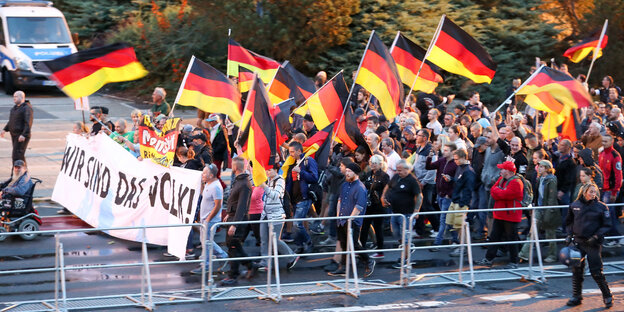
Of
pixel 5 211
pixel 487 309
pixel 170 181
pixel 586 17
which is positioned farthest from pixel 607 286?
pixel 586 17

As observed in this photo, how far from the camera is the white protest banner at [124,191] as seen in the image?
1246 centimetres

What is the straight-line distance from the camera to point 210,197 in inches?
463

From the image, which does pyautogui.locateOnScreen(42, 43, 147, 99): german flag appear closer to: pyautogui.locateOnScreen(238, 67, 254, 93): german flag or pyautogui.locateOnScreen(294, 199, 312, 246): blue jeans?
pyautogui.locateOnScreen(238, 67, 254, 93): german flag

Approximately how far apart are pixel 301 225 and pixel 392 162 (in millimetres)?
1774

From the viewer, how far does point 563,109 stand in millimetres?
13742

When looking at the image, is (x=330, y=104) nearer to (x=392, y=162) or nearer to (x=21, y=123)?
(x=392, y=162)

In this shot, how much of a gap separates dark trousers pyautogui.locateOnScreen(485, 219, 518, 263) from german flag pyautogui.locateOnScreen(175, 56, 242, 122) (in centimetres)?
418

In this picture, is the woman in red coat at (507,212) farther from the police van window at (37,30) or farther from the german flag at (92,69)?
the police van window at (37,30)

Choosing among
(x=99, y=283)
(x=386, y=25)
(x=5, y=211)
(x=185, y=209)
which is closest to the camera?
(x=99, y=283)

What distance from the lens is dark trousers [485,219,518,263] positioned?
12086mm

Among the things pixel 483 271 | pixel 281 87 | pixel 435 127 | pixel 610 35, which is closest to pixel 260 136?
pixel 483 271

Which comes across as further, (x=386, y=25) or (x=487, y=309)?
(x=386, y=25)

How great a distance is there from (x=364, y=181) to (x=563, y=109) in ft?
11.6

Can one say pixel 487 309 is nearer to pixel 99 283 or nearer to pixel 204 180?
pixel 204 180
